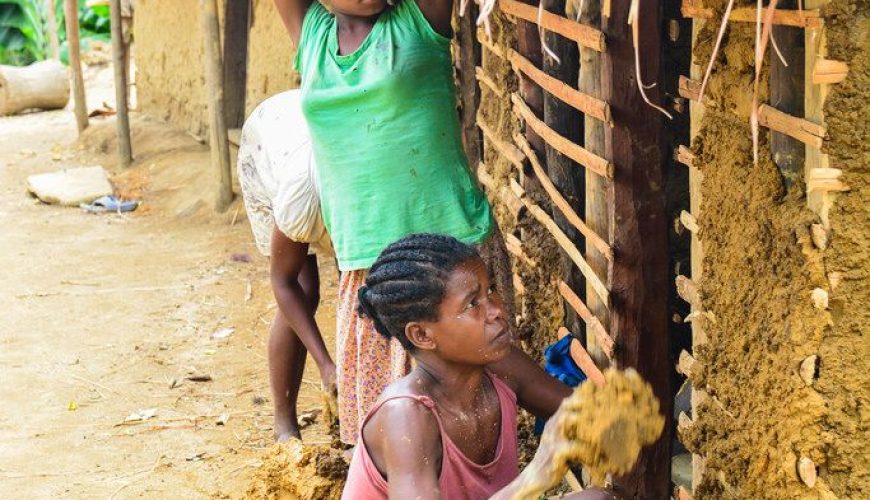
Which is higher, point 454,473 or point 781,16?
point 781,16

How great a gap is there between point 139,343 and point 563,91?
351 centimetres

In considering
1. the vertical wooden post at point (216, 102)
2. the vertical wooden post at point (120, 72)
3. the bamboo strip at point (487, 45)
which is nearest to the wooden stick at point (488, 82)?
the bamboo strip at point (487, 45)

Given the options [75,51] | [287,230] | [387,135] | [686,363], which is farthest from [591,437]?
[75,51]

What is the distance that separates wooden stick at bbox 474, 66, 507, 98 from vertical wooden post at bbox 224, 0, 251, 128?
4127 mm

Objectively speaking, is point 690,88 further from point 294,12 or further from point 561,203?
point 294,12

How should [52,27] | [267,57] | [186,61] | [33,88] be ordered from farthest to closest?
[52,27] < [33,88] < [186,61] < [267,57]

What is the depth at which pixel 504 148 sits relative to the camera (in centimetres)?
427

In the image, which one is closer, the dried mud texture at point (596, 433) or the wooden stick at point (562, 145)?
the dried mud texture at point (596, 433)

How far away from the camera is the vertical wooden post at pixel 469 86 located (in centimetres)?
506

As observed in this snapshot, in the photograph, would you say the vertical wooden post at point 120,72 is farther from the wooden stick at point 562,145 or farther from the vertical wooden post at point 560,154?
the vertical wooden post at point 560,154

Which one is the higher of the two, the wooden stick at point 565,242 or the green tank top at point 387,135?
the green tank top at point 387,135

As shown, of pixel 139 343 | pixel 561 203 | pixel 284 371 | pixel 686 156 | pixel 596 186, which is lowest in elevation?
pixel 139 343

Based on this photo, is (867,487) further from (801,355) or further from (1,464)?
(1,464)

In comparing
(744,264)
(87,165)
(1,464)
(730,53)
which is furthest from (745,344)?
(87,165)
